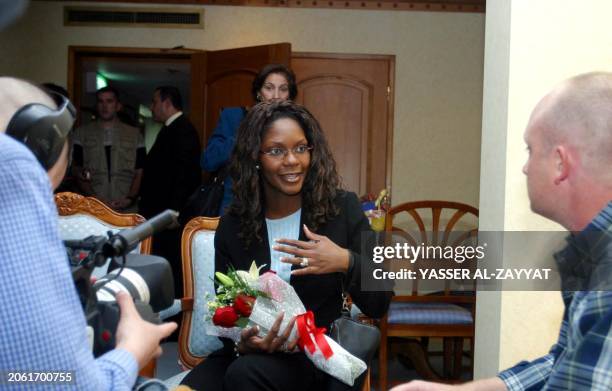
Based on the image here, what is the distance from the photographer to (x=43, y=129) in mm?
1020

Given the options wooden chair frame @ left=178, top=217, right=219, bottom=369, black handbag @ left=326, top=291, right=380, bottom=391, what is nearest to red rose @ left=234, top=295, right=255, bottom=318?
black handbag @ left=326, top=291, right=380, bottom=391

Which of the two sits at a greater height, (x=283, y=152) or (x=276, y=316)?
(x=283, y=152)

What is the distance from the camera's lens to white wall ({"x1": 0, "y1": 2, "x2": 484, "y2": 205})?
578 centimetres

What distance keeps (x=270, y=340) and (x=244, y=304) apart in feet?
0.38

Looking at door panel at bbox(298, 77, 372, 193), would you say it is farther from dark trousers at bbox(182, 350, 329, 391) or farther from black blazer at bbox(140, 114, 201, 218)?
dark trousers at bbox(182, 350, 329, 391)

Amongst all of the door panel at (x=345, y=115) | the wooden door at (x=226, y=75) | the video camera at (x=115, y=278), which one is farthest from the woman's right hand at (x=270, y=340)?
the door panel at (x=345, y=115)

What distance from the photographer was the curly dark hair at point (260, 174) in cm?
213

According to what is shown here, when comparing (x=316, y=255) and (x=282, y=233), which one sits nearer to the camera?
(x=316, y=255)

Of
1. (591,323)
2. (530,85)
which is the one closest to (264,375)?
(591,323)

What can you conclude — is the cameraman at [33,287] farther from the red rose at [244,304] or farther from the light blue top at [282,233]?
the light blue top at [282,233]

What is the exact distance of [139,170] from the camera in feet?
18.2

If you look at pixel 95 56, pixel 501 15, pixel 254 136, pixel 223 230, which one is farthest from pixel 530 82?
pixel 95 56

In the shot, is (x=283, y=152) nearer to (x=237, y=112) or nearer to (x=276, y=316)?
(x=276, y=316)

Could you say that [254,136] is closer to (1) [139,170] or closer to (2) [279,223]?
(2) [279,223]
